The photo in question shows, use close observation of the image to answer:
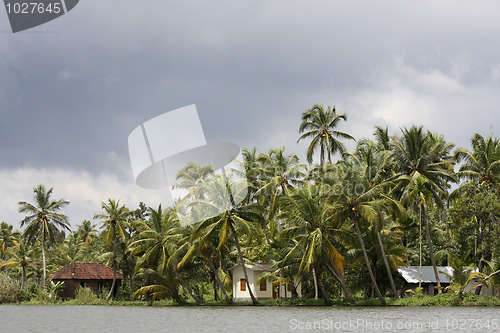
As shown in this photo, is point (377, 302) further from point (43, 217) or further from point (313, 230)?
point (43, 217)

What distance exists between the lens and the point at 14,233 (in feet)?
248

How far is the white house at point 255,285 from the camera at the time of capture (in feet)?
145

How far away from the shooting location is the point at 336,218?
35.2m

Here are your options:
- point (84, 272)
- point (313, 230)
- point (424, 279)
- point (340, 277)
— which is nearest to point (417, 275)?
point (424, 279)

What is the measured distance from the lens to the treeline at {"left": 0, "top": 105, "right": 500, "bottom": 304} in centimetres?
3491

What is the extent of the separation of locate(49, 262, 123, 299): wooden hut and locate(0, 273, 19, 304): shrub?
148 inches

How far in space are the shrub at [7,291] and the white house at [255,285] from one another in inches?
970

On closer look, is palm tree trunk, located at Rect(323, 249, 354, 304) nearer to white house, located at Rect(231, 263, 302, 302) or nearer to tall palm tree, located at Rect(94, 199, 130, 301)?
white house, located at Rect(231, 263, 302, 302)

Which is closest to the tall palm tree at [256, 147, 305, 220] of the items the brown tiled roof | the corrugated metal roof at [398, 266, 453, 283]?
the corrugated metal roof at [398, 266, 453, 283]

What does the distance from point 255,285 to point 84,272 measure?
2118 cm

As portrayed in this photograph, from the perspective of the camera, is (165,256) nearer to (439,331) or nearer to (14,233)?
(439,331)

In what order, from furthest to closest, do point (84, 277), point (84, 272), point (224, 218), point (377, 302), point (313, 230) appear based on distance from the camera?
point (84, 272), point (84, 277), point (224, 218), point (377, 302), point (313, 230)

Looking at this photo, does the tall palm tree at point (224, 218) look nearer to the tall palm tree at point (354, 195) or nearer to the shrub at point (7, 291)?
the tall palm tree at point (354, 195)

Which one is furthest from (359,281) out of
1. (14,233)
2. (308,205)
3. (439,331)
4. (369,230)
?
(14,233)
